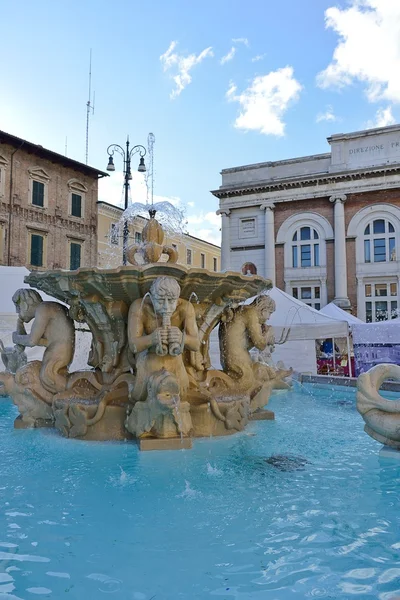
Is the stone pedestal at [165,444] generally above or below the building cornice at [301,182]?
below

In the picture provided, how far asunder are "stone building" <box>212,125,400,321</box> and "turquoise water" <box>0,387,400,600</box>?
2733 cm

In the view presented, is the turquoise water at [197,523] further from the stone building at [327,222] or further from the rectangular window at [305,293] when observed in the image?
the rectangular window at [305,293]

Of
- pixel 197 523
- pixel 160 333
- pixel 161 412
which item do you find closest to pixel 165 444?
pixel 161 412

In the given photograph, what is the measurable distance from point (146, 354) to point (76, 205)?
2902 cm

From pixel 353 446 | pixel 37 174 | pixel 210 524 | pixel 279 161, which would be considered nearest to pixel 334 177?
pixel 279 161

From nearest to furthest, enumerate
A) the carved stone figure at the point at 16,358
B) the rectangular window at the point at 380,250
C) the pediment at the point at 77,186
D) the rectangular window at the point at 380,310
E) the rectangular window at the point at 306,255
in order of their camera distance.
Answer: the carved stone figure at the point at 16,358
the rectangular window at the point at 380,310
the rectangular window at the point at 380,250
the pediment at the point at 77,186
the rectangular window at the point at 306,255

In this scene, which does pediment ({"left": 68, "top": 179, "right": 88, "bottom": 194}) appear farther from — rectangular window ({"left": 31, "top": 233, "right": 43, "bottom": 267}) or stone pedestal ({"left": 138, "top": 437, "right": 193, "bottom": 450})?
stone pedestal ({"left": 138, "top": 437, "right": 193, "bottom": 450})

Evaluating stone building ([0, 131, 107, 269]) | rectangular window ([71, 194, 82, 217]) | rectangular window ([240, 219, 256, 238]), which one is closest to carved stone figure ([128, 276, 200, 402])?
stone building ([0, 131, 107, 269])

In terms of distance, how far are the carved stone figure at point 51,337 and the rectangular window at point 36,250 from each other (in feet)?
80.5

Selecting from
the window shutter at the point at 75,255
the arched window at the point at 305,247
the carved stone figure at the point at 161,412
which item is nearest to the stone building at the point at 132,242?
the window shutter at the point at 75,255

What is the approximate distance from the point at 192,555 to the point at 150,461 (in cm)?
196

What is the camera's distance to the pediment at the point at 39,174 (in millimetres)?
29736

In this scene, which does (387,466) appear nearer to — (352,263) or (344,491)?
(344,491)

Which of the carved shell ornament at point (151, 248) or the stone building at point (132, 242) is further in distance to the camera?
the stone building at point (132, 242)
